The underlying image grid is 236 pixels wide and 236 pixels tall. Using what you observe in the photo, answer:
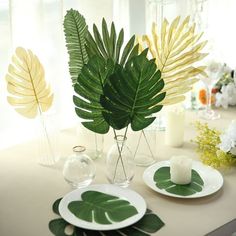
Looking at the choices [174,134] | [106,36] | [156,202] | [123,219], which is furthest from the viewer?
[174,134]

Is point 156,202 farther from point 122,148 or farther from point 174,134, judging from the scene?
point 174,134

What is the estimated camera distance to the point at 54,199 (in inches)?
52.0

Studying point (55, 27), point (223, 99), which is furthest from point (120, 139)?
point (223, 99)

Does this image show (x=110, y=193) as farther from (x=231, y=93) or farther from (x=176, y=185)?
(x=231, y=93)

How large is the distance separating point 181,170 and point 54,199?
0.36 meters

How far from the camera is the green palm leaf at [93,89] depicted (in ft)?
4.33

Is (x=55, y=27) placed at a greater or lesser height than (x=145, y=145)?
greater

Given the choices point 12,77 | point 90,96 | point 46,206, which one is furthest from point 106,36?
point 46,206

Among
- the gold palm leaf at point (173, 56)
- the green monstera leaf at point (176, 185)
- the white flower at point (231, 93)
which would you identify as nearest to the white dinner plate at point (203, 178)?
the green monstera leaf at point (176, 185)

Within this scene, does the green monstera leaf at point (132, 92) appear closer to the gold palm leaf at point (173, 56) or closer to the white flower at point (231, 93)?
the gold palm leaf at point (173, 56)

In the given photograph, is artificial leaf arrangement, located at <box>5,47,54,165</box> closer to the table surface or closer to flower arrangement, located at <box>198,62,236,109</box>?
the table surface

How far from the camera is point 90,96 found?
136 centimetres

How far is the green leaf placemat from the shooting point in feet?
3.78

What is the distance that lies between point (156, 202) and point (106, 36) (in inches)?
19.8
